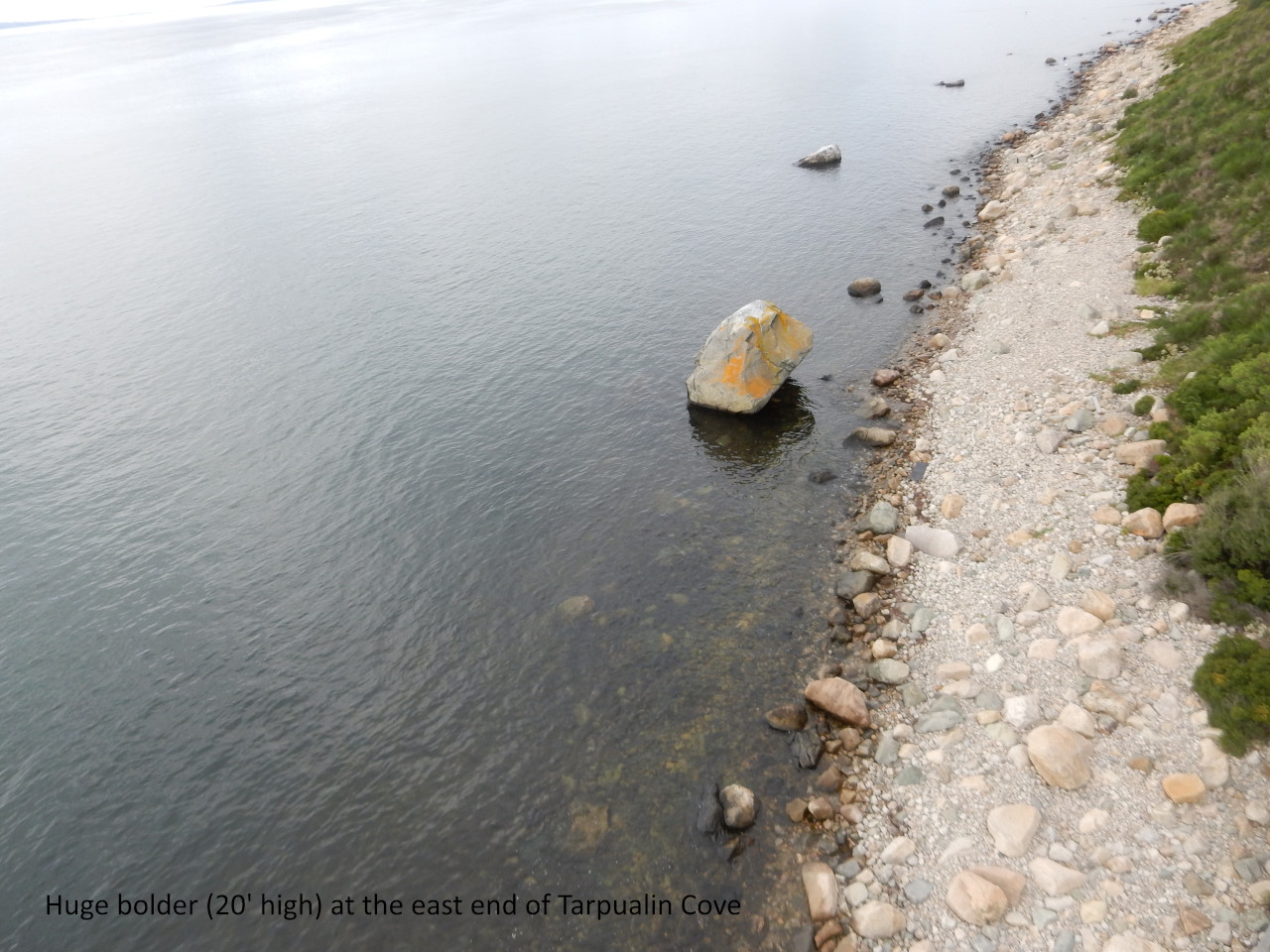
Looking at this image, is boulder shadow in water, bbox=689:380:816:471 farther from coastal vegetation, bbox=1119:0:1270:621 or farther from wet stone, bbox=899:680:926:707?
coastal vegetation, bbox=1119:0:1270:621

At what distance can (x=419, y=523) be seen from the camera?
3350 cm

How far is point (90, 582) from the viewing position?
3216 centimetres

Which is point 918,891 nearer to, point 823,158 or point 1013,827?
point 1013,827

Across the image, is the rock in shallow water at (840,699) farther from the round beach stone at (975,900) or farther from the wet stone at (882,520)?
the wet stone at (882,520)

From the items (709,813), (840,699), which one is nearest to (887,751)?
(840,699)

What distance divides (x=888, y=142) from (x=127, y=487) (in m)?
75.3

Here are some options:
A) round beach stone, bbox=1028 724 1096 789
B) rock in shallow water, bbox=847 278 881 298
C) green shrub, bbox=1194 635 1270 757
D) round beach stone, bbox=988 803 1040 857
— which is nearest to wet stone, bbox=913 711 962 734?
round beach stone, bbox=1028 724 1096 789

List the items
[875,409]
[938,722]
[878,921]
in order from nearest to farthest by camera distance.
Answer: [878,921]
[938,722]
[875,409]

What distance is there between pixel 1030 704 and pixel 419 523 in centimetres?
2459

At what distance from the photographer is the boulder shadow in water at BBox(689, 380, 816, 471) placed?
35719 mm

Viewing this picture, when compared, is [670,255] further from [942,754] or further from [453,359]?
[942,754]

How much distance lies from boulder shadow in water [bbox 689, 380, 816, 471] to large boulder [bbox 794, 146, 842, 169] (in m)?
43.2

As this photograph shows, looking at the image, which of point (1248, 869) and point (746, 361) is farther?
point (746, 361)

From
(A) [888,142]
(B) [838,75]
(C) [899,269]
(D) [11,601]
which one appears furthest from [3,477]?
(B) [838,75]
